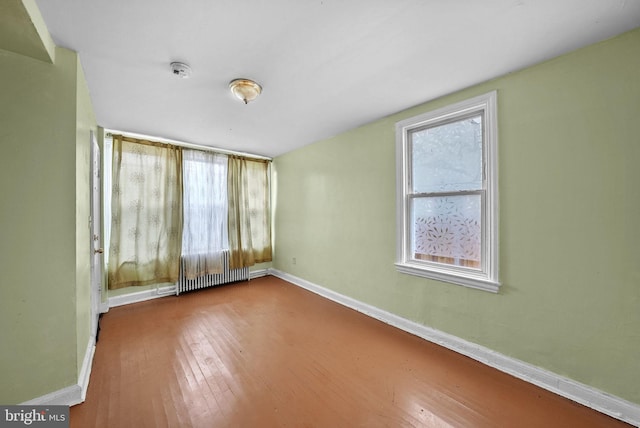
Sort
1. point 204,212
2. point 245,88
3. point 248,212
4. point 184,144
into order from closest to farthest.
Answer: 1. point 245,88
2. point 184,144
3. point 204,212
4. point 248,212

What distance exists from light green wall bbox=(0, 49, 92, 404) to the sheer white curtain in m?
2.17

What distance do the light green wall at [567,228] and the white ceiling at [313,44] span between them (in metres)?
0.24

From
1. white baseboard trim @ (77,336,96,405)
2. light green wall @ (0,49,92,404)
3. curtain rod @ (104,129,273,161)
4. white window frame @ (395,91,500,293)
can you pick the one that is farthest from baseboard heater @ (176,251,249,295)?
white window frame @ (395,91,500,293)

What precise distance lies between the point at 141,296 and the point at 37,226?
2421mm

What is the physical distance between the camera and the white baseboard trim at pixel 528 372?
1.54 m

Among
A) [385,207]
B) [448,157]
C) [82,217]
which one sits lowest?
[82,217]

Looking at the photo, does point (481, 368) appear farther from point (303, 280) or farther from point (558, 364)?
point (303, 280)

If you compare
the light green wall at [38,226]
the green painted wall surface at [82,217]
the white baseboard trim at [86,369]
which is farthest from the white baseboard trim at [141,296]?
the light green wall at [38,226]

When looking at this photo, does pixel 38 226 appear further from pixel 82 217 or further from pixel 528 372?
pixel 528 372

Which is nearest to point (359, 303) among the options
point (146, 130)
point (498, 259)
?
point (498, 259)

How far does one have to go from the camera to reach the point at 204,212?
4.02 metres

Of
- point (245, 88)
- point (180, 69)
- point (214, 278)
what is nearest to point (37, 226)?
point (180, 69)

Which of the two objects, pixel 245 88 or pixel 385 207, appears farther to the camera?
pixel 385 207

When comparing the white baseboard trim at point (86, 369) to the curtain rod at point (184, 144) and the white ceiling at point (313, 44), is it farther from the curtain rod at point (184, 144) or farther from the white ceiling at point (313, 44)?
the curtain rod at point (184, 144)
